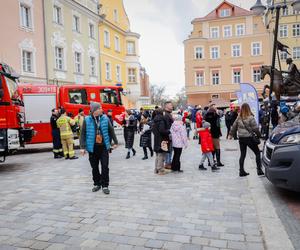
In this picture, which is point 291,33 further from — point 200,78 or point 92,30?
point 92,30

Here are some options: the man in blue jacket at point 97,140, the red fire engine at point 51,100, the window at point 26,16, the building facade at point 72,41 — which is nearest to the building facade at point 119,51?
the building facade at point 72,41

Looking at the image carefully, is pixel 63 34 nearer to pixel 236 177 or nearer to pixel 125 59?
pixel 125 59

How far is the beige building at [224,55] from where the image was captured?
168 ft

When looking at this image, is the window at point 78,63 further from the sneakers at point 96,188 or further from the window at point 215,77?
the window at point 215,77

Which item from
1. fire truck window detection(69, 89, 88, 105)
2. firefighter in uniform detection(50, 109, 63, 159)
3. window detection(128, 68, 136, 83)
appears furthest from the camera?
window detection(128, 68, 136, 83)

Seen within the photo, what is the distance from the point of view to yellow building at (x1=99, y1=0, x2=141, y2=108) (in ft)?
109

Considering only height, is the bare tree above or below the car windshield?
above

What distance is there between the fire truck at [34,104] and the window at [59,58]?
10.5 metres

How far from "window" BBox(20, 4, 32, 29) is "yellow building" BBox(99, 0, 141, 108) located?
1002 cm

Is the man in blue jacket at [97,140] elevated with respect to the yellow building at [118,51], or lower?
lower

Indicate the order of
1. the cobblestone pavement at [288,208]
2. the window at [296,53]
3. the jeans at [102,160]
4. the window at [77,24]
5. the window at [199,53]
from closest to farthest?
the cobblestone pavement at [288,208], the jeans at [102,160], the window at [77,24], the window at [199,53], the window at [296,53]

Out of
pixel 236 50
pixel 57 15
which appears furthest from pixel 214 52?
pixel 57 15

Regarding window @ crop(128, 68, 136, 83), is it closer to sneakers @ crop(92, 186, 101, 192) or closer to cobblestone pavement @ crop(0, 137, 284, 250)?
cobblestone pavement @ crop(0, 137, 284, 250)

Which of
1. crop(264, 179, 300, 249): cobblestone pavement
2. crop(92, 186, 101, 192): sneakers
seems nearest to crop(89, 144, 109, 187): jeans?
crop(92, 186, 101, 192): sneakers
